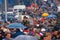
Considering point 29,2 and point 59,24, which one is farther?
point 29,2

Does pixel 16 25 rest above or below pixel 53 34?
below

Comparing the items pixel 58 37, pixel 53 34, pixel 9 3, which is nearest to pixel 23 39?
pixel 58 37

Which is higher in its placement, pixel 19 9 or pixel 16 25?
pixel 16 25

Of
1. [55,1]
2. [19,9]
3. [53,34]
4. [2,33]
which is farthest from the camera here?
[55,1]

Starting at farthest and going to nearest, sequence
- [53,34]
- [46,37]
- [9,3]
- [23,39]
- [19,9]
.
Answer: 1. [9,3]
2. [19,9]
3. [53,34]
4. [46,37]
5. [23,39]

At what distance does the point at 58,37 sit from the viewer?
8.67 metres

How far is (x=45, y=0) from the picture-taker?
39.2 metres

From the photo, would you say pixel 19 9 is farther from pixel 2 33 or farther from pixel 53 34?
pixel 53 34

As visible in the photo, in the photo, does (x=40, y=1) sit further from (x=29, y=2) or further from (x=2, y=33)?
(x=2, y=33)

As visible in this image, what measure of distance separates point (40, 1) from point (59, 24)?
30.5 meters

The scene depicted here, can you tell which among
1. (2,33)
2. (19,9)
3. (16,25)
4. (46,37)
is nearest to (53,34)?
(46,37)

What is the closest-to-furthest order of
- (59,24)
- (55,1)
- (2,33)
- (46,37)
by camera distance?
(46,37)
(59,24)
(2,33)
(55,1)

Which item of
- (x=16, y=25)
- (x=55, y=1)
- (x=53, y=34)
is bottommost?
(x=55, y=1)

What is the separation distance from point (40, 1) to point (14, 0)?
352 centimetres
